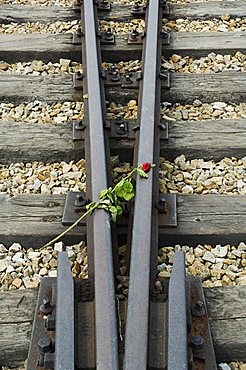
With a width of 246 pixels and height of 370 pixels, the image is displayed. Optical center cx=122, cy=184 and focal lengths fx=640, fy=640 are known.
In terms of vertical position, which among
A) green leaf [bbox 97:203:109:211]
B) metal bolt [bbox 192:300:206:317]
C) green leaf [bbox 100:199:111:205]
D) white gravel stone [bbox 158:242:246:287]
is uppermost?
→ green leaf [bbox 100:199:111:205]

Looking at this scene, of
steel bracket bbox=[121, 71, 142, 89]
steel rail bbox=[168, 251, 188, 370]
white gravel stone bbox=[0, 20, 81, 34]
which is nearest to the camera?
steel rail bbox=[168, 251, 188, 370]

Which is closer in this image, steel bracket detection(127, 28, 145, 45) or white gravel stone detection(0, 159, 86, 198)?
white gravel stone detection(0, 159, 86, 198)

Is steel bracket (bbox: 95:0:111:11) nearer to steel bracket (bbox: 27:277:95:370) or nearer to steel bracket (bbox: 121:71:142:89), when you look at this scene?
steel bracket (bbox: 121:71:142:89)

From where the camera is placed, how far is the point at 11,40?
4.63m

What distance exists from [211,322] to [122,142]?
1282 mm

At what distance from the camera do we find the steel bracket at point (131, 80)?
402cm

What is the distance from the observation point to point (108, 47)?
Answer: 452 centimetres

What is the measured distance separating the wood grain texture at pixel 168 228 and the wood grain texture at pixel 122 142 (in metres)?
0.39

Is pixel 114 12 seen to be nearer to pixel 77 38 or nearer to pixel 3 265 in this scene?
pixel 77 38

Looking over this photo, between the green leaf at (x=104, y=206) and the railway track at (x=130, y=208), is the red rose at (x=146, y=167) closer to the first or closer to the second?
the railway track at (x=130, y=208)

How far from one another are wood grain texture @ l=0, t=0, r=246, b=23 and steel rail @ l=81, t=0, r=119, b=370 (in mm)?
548

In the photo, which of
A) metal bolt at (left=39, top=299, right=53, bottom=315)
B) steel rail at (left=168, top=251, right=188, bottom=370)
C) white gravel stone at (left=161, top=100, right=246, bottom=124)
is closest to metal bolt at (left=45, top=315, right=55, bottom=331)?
metal bolt at (left=39, top=299, right=53, bottom=315)

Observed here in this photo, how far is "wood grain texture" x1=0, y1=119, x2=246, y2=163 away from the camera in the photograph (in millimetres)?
3525

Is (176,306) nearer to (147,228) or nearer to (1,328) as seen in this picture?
(147,228)
